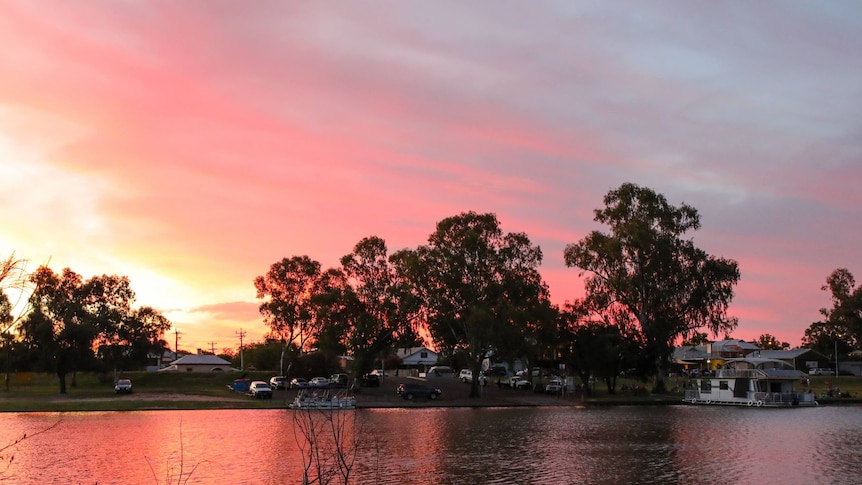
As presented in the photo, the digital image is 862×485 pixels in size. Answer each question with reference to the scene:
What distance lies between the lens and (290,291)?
109 metres

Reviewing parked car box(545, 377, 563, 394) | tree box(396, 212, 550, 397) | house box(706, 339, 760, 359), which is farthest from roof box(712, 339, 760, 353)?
tree box(396, 212, 550, 397)

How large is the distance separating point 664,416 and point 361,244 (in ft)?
145

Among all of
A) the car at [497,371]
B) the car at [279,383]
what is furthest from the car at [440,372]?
the car at [279,383]

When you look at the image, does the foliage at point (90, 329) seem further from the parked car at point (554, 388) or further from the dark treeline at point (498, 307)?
the parked car at point (554, 388)

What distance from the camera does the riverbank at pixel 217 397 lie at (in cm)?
7412

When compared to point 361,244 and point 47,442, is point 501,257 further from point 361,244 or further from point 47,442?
point 47,442

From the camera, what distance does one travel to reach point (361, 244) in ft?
325

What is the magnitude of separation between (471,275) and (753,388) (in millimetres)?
33672

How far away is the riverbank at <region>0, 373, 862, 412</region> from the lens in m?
74.1

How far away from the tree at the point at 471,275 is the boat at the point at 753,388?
2077 centimetres

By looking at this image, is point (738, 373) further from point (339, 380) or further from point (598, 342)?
point (339, 380)

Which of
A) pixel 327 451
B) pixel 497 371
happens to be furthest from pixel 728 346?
pixel 327 451

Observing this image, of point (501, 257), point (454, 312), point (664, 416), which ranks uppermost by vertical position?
point (501, 257)

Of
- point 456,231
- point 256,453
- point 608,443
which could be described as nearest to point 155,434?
point 256,453
